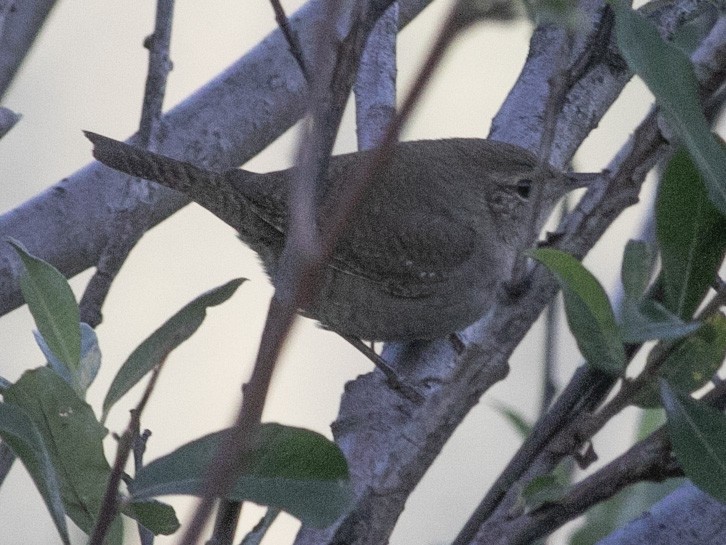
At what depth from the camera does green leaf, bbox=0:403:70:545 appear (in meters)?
1.17

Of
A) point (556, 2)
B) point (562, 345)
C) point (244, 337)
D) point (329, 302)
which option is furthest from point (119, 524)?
point (562, 345)

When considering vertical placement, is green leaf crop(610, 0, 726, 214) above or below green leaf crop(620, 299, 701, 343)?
above

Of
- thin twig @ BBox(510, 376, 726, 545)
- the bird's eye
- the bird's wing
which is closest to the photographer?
thin twig @ BBox(510, 376, 726, 545)

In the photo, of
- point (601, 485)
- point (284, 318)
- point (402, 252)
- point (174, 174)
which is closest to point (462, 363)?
point (601, 485)

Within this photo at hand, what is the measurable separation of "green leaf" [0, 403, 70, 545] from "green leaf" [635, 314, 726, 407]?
0.66 m

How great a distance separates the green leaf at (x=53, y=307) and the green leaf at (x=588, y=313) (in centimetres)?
70

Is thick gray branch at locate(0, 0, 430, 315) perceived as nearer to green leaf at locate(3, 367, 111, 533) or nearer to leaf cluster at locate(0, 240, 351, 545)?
leaf cluster at locate(0, 240, 351, 545)

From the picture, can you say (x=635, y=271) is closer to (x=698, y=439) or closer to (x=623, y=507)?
(x=698, y=439)

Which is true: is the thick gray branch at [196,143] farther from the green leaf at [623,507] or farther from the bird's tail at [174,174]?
the green leaf at [623,507]

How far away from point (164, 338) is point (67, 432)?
0.20 m

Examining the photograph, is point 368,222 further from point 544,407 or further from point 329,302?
point 544,407

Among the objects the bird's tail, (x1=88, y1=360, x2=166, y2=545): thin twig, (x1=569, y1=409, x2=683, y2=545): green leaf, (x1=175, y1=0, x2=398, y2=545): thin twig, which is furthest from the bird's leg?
(x1=175, y1=0, x2=398, y2=545): thin twig

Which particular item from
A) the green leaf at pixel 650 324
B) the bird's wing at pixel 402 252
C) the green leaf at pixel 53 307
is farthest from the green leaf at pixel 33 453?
the bird's wing at pixel 402 252

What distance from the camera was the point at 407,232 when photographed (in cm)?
288
